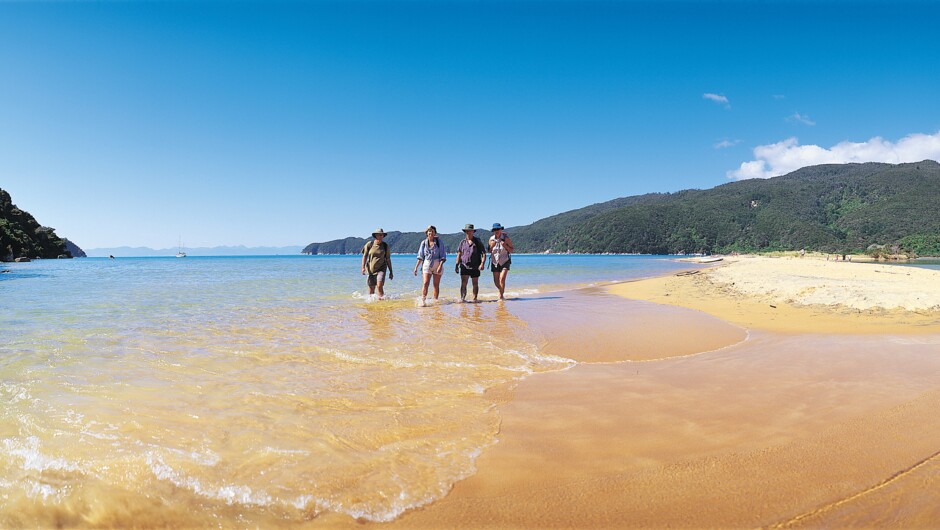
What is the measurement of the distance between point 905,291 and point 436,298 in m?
11.4

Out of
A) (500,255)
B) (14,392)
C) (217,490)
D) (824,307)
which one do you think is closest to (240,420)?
(217,490)

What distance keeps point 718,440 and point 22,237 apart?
331 feet

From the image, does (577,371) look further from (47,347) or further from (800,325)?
(47,347)

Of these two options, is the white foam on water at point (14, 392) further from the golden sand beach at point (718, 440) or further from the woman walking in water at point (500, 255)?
the woman walking in water at point (500, 255)

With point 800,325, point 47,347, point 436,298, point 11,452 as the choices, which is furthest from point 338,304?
point 800,325

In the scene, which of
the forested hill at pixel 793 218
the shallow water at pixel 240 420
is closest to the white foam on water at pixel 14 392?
the shallow water at pixel 240 420

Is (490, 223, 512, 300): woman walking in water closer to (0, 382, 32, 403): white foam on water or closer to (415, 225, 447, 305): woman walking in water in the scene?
(415, 225, 447, 305): woman walking in water

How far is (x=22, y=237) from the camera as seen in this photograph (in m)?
72.2

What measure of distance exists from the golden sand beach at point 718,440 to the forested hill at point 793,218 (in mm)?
113221

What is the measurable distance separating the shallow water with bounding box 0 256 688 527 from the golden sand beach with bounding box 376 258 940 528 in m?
0.39

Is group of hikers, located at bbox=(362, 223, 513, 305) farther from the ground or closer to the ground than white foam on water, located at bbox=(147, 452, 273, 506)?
farther from the ground

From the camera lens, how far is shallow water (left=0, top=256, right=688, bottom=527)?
8.07 ft

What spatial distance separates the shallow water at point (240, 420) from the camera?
2459 mm

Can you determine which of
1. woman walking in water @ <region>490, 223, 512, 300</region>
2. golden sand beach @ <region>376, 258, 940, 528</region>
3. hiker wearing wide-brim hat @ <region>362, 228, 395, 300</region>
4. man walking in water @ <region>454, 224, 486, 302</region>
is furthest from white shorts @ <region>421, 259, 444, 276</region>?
golden sand beach @ <region>376, 258, 940, 528</region>
